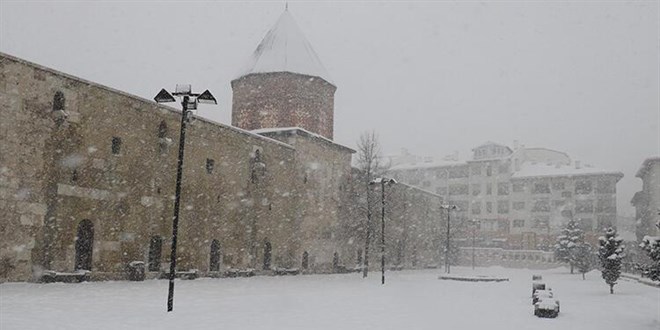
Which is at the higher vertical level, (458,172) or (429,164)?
(429,164)

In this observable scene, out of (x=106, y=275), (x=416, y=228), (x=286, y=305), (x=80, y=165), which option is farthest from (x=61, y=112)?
(x=416, y=228)

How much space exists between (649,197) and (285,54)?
130 feet

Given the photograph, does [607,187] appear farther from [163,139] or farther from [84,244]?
[84,244]

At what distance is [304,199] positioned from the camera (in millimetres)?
33062

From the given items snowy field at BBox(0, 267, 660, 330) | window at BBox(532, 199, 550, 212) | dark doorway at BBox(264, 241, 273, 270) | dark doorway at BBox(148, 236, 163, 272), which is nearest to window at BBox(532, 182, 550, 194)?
window at BBox(532, 199, 550, 212)

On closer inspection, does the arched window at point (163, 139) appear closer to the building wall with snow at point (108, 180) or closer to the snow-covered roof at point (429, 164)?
the building wall with snow at point (108, 180)

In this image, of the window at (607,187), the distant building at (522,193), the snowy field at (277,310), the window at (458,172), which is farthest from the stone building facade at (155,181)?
the window at (607,187)

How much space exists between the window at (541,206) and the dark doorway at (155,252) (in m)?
55.1

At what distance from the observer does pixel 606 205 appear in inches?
2557

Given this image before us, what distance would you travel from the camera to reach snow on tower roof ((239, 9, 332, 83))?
33.8 m

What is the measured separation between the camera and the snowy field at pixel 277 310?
36.1 feet

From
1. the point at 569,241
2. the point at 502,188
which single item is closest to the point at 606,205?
the point at 502,188

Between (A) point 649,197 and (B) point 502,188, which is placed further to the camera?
(B) point 502,188

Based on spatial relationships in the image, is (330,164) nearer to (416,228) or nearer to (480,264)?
(416,228)
